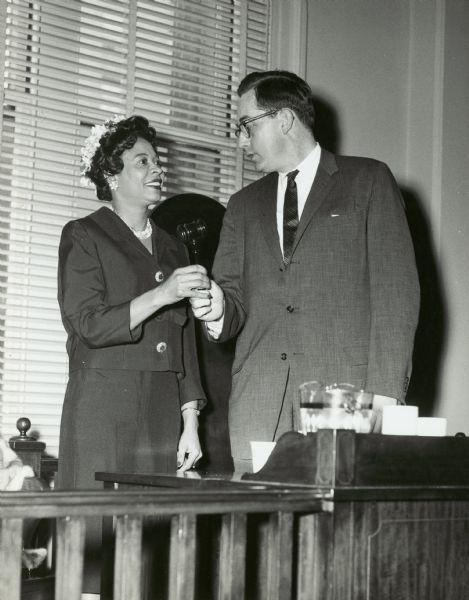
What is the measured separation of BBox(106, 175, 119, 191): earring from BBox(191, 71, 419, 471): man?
625 millimetres

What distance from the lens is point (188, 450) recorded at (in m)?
3.04

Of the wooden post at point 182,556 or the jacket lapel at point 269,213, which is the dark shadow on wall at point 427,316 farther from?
the wooden post at point 182,556

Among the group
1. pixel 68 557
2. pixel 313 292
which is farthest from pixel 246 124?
pixel 68 557

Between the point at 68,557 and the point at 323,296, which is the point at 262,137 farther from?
the point at 68,557

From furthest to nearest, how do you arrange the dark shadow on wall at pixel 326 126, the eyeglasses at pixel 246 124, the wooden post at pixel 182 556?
the dark shadow on wall at pixel 326 126 < the eyeglasses at pixel 246 124 < the wooden post at pixel 182 556

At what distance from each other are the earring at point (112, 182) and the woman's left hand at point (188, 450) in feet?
2.98

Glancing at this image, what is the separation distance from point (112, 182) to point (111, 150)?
116mm

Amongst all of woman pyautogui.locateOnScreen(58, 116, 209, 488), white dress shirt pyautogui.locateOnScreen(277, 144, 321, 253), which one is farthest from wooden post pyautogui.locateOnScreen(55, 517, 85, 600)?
white dress shirt pyautogui.locateOnScreen(277, 144, 321, 253)

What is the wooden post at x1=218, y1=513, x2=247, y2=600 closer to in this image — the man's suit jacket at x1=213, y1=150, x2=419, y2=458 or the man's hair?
the man's suit jacket at x1=213, y1=150, x2=419, y2=458

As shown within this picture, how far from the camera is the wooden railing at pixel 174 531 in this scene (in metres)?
1.24

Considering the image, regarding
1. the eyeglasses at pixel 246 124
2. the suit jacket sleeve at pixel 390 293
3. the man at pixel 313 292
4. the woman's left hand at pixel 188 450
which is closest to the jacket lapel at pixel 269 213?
the man at pixel 313 292

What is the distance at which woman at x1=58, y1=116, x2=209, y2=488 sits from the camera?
2820mm

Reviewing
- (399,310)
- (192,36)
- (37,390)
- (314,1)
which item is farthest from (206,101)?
(399,310)

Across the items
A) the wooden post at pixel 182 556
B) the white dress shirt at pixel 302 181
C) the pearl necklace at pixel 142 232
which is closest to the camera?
the wooden post at pixel 182 556
